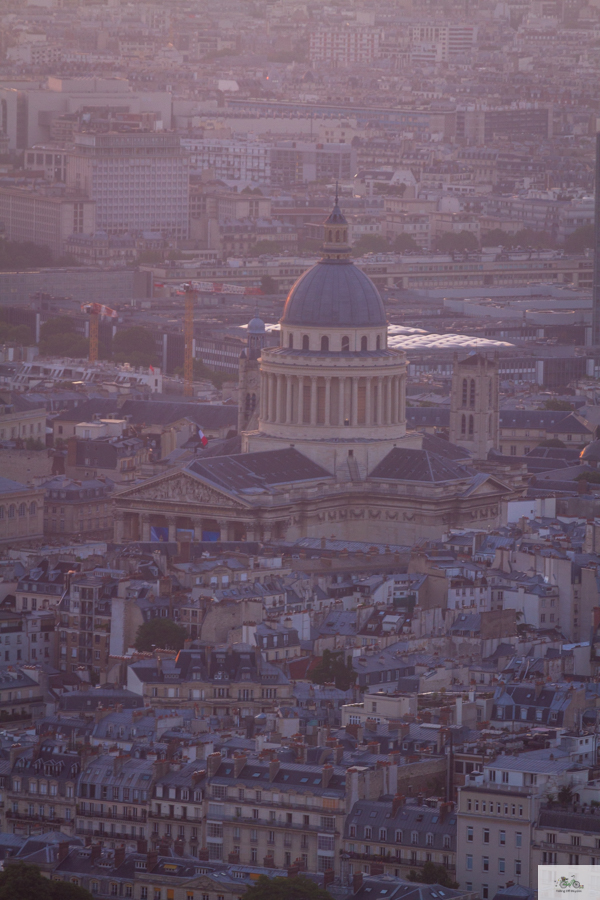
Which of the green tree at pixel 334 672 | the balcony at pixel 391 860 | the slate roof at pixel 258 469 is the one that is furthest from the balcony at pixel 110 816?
the slate roof at pixel 258 469

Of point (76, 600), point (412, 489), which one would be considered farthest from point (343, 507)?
point (76, 600)

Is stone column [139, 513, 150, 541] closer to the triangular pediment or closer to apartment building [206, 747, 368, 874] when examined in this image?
the triangular pediment

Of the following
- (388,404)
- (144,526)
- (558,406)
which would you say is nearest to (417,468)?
(388,404)

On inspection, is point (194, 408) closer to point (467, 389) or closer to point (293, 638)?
point (467, 389)

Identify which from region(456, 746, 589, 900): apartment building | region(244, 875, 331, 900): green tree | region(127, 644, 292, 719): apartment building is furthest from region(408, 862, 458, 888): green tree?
region(127, 644, 292, 719): apartment building

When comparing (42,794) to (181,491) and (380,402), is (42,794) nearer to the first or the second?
(181,491)
